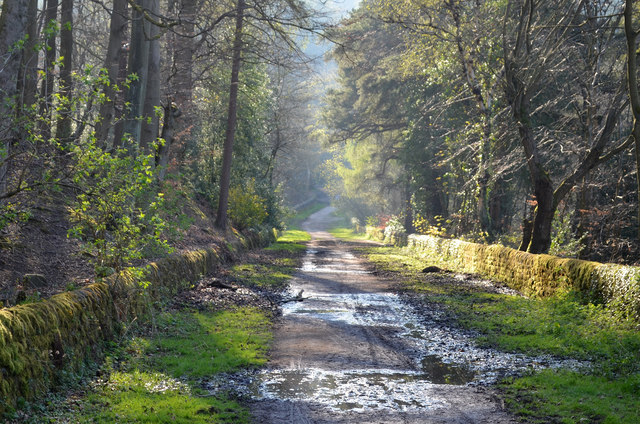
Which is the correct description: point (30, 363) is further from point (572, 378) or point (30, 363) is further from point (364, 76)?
point (364, 76)

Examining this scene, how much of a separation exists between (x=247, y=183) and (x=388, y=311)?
20226mm

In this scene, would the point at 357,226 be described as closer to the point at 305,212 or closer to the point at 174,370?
the point at 305,212

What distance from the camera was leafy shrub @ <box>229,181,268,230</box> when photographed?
28234 mm

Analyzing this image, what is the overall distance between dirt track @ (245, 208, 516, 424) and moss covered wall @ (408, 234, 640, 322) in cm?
339

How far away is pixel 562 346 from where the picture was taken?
880 centimetres

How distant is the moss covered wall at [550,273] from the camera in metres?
9.82

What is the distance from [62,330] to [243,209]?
72.6 ft

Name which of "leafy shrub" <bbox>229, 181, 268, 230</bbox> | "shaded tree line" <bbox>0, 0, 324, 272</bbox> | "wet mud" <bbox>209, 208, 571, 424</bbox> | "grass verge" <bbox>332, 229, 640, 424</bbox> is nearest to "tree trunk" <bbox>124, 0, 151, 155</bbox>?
"shaded tree line" <bbox>0, 0, 324, 272</bbox>

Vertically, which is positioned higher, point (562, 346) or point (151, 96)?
point (151, 96)

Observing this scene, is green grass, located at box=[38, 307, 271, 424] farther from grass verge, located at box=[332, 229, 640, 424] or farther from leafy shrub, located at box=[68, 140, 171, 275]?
grass verge, located at box=[332, 229, 640, 424]

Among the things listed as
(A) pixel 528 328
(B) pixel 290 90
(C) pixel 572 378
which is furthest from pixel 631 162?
(B) pixel 290 90

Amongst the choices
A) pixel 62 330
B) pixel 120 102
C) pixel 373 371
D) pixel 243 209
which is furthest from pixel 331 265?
pixel 62 330

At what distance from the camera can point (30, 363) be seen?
18.2 ft

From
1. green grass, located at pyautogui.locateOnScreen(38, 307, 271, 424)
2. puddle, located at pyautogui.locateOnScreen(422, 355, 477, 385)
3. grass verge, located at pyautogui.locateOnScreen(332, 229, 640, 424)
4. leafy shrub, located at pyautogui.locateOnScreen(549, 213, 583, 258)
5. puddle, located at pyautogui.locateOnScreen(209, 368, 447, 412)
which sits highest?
leafy shrub, located at pyautogui.locateOnScreen(549, 213, 583, 258)
